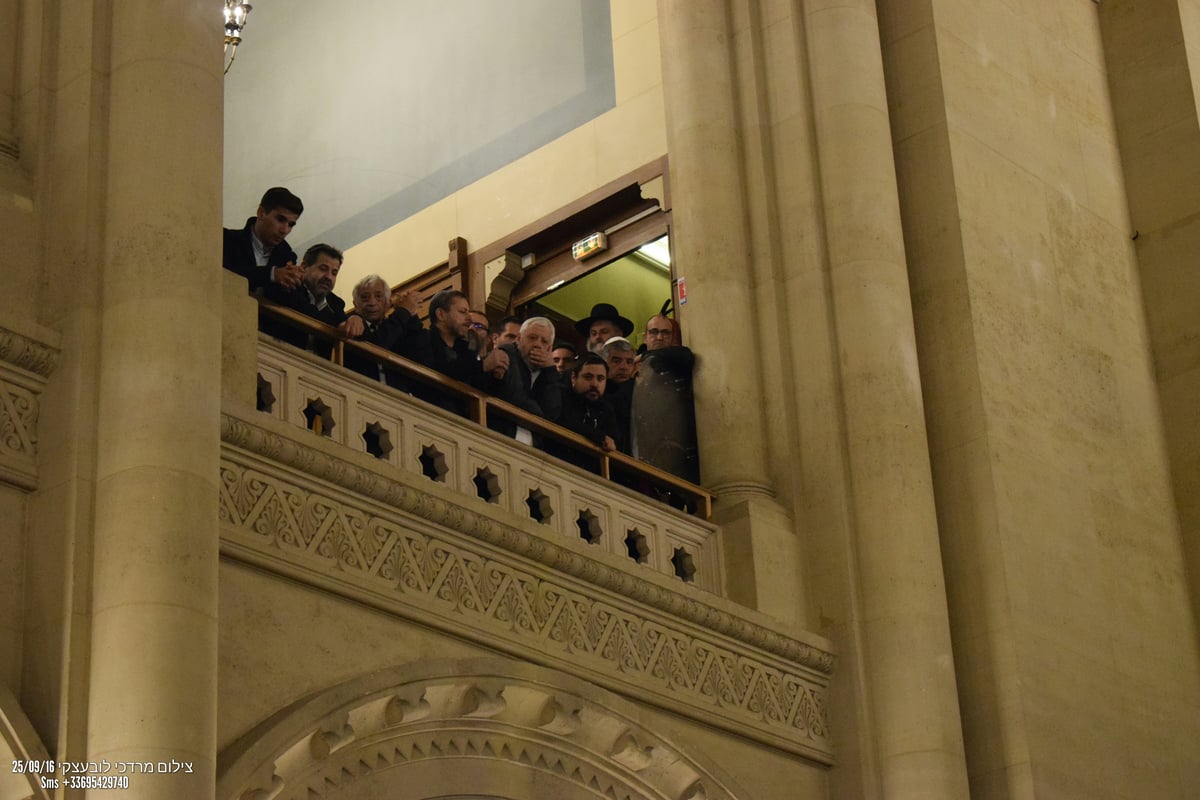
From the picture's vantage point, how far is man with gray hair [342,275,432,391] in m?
10.5

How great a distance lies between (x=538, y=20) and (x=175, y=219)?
25.0 ft

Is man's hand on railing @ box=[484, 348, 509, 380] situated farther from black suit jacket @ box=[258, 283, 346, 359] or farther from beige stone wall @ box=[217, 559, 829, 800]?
beige stone wall @ box=[217, 559, 829, 800]

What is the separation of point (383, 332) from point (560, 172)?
4.89 m

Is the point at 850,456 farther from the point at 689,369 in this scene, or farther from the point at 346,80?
the point at 346,80

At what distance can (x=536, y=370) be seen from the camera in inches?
450

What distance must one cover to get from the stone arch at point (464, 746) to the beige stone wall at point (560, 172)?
513 cm

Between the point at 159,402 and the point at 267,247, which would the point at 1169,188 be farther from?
the point at 159,402

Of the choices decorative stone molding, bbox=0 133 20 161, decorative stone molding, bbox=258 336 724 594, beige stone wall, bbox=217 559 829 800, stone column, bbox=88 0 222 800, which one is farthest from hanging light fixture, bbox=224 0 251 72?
beige stone wall, bbox=217 559 829 800

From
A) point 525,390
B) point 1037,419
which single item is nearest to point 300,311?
point 525,390

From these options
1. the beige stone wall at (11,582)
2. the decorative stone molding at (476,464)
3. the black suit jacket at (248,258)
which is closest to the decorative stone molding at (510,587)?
the decorative stone molding at (476,464)

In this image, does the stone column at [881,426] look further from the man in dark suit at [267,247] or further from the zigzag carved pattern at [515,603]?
the man in dark suit at [267,247]

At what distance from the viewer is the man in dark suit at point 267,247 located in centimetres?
1010

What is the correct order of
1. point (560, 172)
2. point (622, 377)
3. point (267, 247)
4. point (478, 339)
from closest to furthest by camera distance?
point (267, 247) → point (478, 339) → point (622, 377) → point (560, 172)

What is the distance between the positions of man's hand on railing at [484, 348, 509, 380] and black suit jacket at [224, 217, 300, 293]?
1.11 meters
